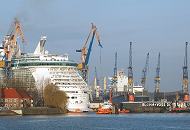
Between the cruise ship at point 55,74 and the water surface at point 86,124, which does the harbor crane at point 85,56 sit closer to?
the cruise ship at point 55,74

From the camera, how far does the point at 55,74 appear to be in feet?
490

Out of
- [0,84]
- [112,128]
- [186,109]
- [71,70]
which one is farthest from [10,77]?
[112,128]

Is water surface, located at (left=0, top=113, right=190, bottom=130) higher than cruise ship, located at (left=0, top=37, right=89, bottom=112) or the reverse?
the reverse

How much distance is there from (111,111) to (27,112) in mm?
29335

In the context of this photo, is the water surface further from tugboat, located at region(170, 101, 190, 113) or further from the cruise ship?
tugboat, located at region(170, 101, 190, 113)

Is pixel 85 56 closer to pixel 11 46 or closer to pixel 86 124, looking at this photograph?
pixel 11 46

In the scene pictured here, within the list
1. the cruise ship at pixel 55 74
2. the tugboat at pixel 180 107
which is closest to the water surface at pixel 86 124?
the cruise ship at pixel 55 74

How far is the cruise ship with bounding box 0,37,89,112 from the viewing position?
472 ft

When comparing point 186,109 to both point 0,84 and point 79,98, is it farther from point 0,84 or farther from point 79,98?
point 0,84

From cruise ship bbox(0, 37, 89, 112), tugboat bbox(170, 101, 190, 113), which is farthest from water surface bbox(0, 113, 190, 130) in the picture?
tugboat bbox(170, 101, 190, 113)

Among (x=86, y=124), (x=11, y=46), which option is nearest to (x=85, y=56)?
(x=11, y=46)

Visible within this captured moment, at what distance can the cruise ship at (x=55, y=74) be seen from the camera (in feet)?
472

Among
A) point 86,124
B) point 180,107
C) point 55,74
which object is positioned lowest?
point 86,124

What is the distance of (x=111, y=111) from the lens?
493 feet
